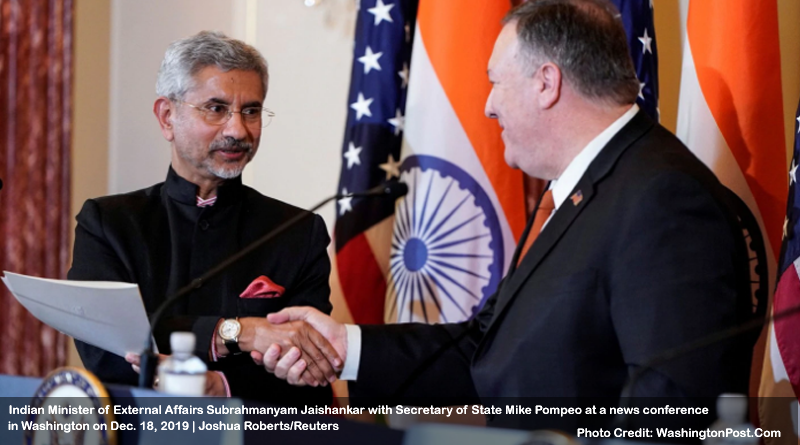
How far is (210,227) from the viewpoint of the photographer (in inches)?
101

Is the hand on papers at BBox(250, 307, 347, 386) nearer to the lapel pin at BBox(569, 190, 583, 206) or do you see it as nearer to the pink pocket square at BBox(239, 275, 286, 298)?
the pink pocket square at BBox(239, 275, 286, 298)

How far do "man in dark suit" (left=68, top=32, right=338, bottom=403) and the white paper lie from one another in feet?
1.11

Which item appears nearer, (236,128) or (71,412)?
(71,412)

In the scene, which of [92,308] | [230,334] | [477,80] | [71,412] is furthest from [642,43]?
[71,412]

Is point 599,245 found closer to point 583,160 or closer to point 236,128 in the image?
A: point 583,160

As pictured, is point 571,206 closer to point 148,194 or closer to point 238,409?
point 238,409

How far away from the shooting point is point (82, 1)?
13.1 ft

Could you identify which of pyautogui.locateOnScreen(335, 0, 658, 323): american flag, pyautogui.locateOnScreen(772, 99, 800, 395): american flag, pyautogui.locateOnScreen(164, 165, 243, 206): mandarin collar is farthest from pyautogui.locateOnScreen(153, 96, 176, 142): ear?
pyautogui.locateOnScreen(772, 99, 800, 395): american flag

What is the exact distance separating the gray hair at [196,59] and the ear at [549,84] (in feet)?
3.10

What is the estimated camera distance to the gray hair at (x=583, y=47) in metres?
1.94

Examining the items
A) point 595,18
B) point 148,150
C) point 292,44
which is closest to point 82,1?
point 148,150

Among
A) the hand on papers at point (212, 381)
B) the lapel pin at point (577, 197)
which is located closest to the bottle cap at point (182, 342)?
the hand on papers at point (212, 381)

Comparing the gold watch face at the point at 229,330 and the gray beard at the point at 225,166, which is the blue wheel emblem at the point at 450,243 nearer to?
the gray beard at the point at 225,166

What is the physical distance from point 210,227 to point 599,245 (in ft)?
3.95
